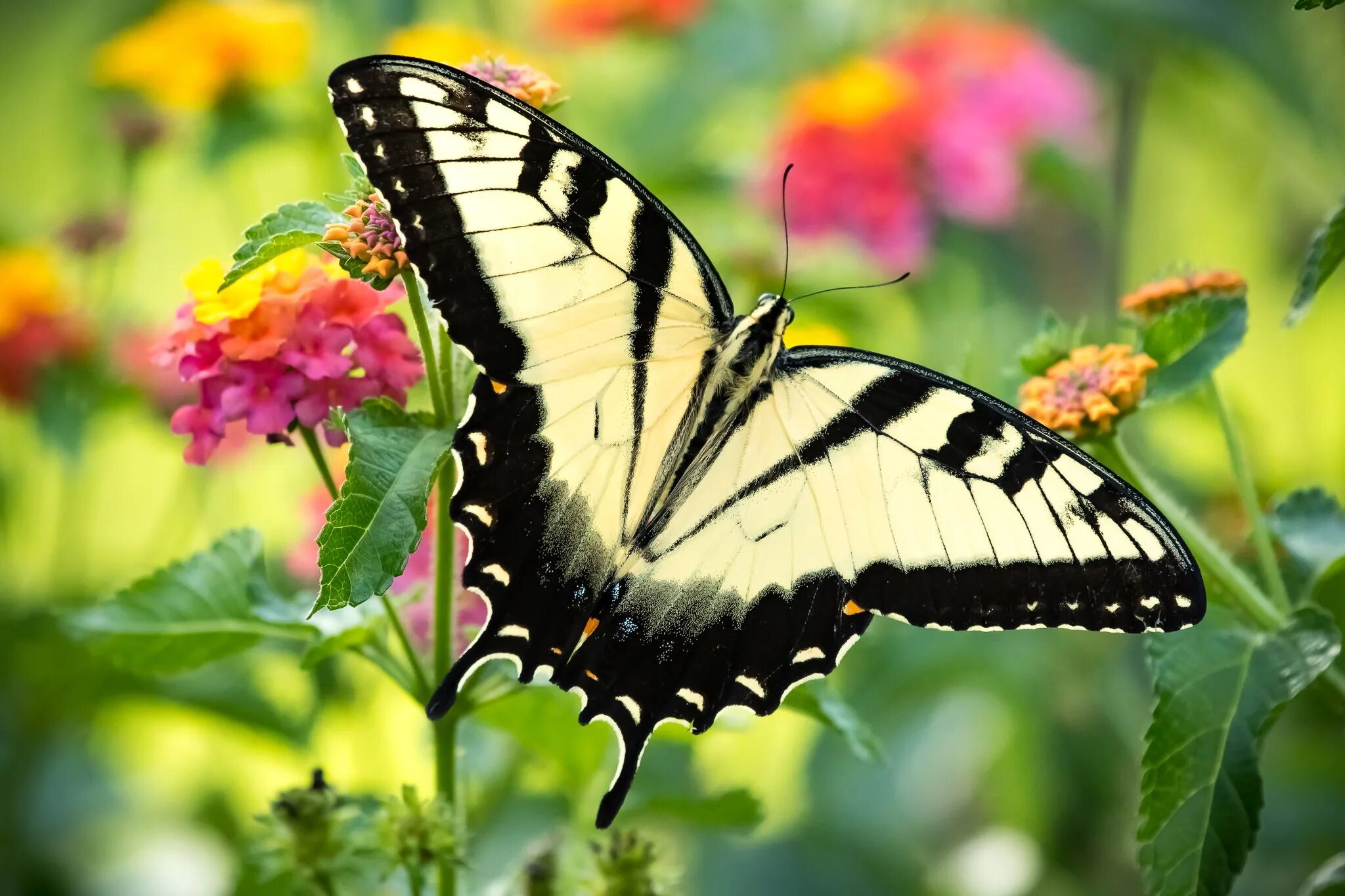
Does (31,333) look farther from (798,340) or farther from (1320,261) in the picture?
(1320,261)

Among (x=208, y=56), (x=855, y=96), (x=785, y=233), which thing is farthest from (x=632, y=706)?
(x=208, y=56)

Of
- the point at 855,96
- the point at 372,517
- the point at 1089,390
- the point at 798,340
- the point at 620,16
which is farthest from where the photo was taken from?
the point at 620,16

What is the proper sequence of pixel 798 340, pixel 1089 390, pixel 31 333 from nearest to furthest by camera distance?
pixel 1089 390 < pixel 798 340 < pixel 31 333

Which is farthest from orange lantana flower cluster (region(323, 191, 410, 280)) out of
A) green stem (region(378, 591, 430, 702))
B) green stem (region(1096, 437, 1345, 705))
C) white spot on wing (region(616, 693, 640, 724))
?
green stem (region(1096, 437, 1345, 705))

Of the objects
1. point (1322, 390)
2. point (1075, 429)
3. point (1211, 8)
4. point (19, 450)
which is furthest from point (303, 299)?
point (1322, 390)

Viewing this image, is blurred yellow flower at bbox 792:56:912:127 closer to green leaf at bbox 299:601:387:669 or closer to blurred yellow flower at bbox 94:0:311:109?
blurred yellow flower at bbox 94:0:311:109

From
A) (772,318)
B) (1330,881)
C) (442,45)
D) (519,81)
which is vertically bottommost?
(1330,881)
